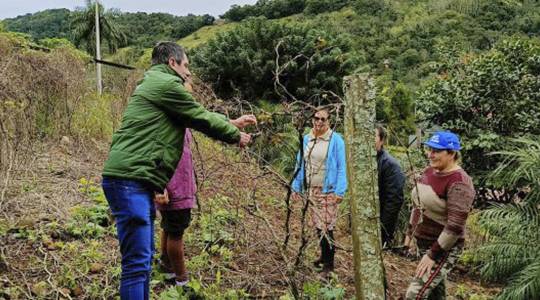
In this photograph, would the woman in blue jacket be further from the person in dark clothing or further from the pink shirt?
the pink shirt

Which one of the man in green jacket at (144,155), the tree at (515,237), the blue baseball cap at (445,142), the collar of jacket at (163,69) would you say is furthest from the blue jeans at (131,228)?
the tree at (515,237)

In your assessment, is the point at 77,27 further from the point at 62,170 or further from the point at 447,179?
the point at 447,179

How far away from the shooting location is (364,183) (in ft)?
7.82

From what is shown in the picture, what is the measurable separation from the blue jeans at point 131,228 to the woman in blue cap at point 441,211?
62.7 inches

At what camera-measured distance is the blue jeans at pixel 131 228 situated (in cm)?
262

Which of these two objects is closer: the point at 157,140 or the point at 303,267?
the point at 157,140

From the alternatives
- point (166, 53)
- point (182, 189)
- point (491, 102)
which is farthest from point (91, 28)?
point (166, 53)

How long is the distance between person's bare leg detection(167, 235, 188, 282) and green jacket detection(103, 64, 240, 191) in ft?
2.66

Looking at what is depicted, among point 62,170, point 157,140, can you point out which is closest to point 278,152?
point 62,170

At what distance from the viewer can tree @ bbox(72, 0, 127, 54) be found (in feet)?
140

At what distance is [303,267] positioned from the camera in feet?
12.9

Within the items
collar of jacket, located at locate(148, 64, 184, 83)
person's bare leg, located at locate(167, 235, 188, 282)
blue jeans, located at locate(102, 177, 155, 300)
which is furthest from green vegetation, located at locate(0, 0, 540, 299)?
blue jeans, located at locate(102, 177, 155, 300)

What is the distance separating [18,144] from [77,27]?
4090cm

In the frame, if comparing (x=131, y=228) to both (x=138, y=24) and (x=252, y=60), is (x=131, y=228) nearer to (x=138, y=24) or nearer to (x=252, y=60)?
(x=252, y=60)
